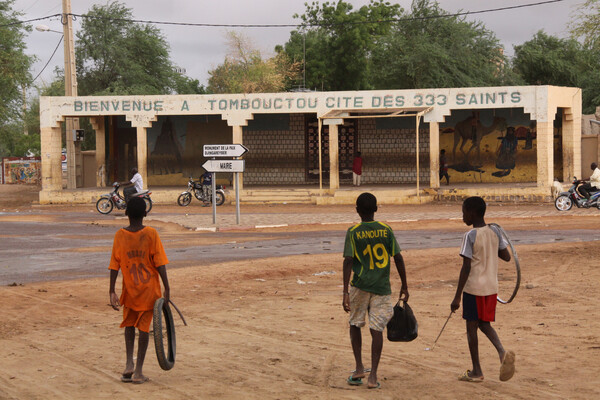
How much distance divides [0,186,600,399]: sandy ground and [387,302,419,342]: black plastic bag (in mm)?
432

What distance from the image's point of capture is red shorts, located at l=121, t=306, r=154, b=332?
7.08 metres

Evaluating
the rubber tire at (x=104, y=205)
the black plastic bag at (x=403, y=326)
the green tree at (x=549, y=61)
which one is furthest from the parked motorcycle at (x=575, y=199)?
the green tree at (x=549, y=61)

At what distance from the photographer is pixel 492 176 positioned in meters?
36.2

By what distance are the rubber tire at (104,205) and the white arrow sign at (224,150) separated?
24.4 ft

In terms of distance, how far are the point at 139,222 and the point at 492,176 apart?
30.8m

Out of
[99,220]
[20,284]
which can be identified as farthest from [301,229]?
[20,284]

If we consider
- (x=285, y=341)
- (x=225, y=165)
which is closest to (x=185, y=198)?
(x=225, y=165)

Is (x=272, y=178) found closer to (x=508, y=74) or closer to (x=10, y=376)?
(x=508, y=74)

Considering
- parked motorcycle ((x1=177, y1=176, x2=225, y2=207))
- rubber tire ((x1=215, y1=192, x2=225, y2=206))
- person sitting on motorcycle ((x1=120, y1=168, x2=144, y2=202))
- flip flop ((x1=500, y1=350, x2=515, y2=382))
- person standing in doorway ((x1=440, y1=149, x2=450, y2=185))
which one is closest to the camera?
flip flop ((x1=500, y1=350, x2=515, y2=382))

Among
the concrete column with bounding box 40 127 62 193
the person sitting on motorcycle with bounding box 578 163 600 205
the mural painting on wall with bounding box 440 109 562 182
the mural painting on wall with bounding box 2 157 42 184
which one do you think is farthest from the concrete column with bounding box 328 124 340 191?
the mural painting on wall with bounding box 2 157 42 184

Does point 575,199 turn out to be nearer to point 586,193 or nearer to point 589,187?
point 586,193

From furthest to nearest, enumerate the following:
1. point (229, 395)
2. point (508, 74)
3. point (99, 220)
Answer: point (508, 74) < point (99, 220) < point (229, 395)

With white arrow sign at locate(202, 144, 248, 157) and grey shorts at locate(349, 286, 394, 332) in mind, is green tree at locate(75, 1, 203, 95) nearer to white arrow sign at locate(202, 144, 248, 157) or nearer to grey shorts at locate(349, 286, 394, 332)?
white arrow sign at locate(202, 144, 248, 157)

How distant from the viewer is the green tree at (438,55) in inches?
1925
